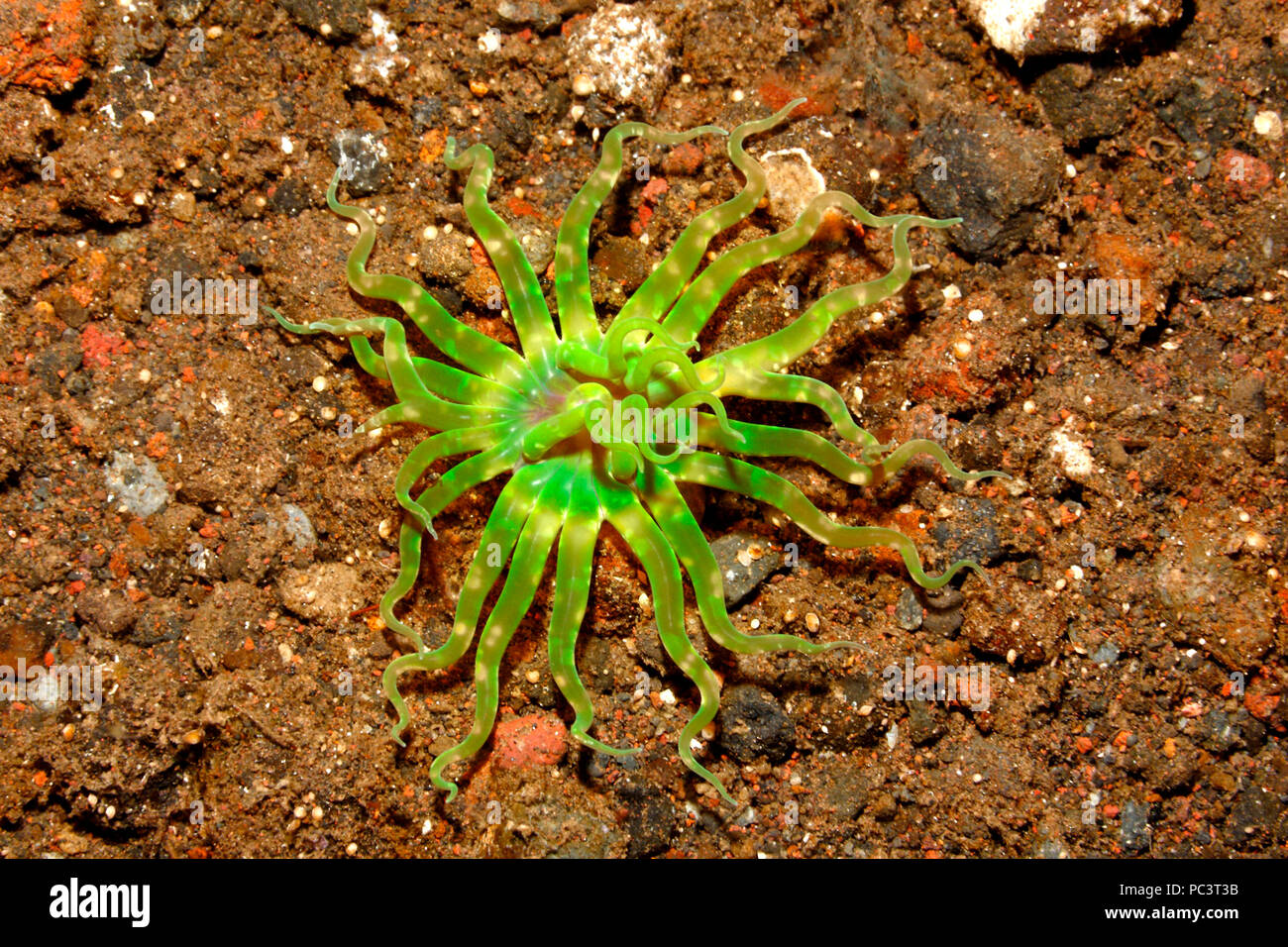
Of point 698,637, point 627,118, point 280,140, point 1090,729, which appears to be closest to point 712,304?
point 627,118

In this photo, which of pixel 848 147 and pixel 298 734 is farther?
pixel 848 147

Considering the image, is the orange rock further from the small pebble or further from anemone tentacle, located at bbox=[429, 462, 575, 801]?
the small pebble

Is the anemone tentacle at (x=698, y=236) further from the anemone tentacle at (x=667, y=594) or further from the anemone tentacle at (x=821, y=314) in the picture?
the anemone tentacle at (x=667, y=594)

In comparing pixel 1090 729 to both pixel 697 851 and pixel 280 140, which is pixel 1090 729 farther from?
pixel 280 140

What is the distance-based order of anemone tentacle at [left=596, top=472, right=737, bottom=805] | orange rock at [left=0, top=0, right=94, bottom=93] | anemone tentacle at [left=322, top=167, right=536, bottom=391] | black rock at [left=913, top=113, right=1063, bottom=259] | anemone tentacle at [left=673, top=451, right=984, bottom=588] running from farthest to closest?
black rock at [left=913, top=113, right=1063, bottom=259]
orange rock at [left=0, top=0, right=94, bottom=93]
anemone tentacle at [left=322, top=167, right=536, bottom=391]
anemone tentacle at [left=673, top=451, right=984, bottom=588]
anemone tentacle at [left=596, top=472, right=737, bottom=805]

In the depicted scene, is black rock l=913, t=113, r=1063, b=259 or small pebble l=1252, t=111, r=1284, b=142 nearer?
black rock l=913, t=113, r=1063, b=259

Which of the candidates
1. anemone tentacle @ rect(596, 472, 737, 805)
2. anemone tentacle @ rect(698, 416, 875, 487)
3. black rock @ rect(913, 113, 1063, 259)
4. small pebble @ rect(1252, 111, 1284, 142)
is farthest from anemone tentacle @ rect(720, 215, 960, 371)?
small pebble @ rect(1252, 111, 1284, 142)

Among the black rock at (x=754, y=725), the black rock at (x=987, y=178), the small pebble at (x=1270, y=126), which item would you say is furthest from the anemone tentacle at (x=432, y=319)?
the small pebble at (x=1270, y=126)

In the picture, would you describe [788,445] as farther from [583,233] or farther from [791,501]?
[583,233]
